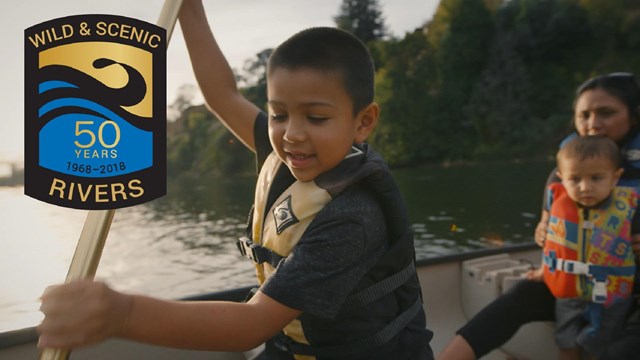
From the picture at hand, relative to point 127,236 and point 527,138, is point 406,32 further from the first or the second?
point 127,236

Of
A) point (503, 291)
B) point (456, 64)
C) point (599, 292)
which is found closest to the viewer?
point (599, 292)

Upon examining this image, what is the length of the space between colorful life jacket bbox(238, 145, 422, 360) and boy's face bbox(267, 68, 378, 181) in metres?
0.05

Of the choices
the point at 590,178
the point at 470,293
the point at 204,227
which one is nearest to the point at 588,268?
the point at 590,178

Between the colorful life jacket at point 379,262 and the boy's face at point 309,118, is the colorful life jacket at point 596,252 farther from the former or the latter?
the boy's face at point 309,118

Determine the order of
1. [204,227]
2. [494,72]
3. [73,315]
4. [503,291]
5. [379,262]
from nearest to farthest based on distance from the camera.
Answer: [73,315] < [379,262] < [503,291] < [204,227] < [494,72]

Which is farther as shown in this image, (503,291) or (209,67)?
(503,291)

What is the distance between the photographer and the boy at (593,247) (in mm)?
1773

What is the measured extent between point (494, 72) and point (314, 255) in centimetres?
3739

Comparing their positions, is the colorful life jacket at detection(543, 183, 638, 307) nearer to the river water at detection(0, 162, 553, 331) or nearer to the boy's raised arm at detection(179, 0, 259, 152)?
the boy's raised arm at detection(179, 0, 259, 152)

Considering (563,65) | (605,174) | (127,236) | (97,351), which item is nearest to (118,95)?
(97,351)

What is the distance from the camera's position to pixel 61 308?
71cm

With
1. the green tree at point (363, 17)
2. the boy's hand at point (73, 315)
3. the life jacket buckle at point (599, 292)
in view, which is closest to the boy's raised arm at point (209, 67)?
the boy's hand at point (73, 315)

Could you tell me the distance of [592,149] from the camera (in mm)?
1790

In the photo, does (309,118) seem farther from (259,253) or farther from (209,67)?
(209,67)
